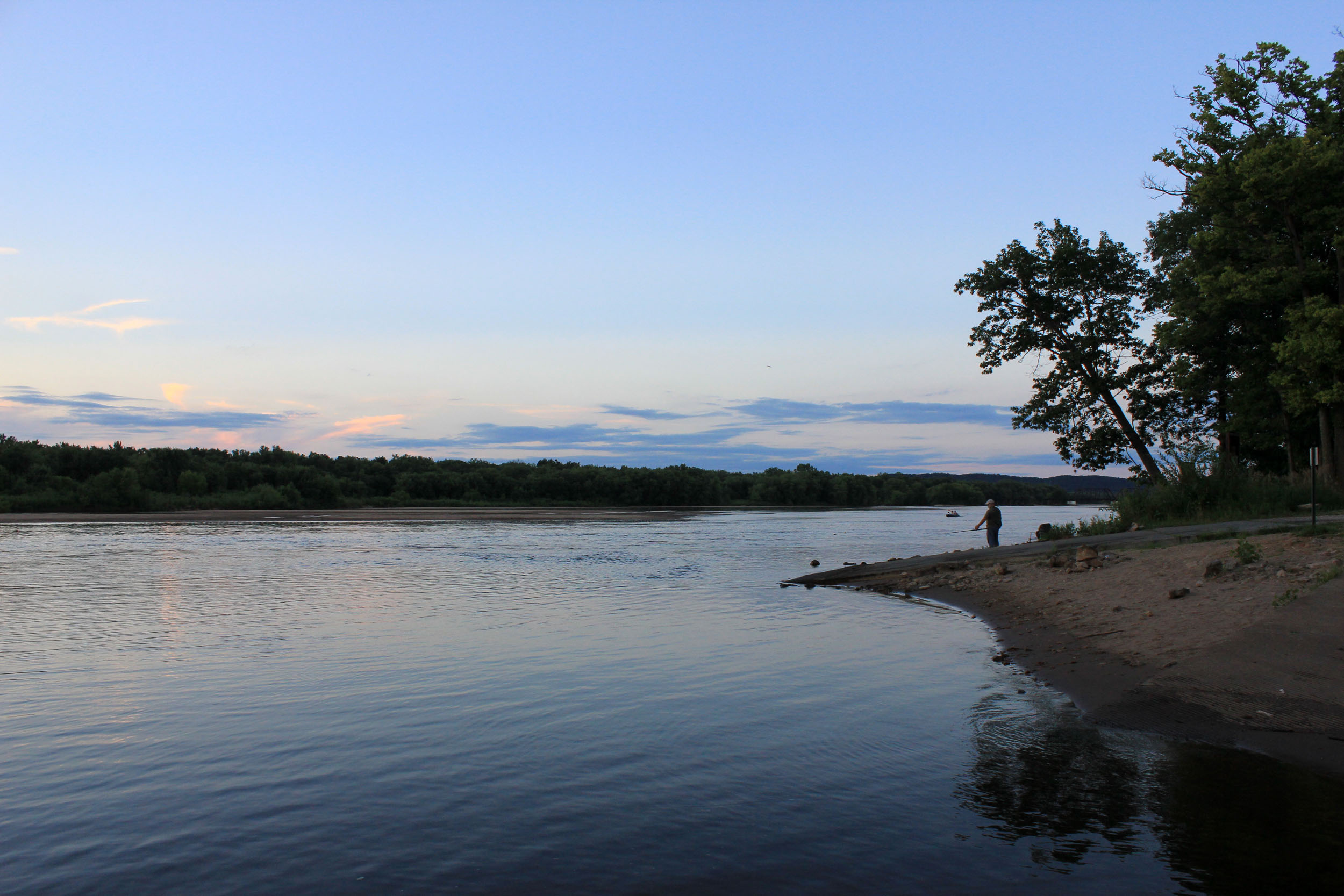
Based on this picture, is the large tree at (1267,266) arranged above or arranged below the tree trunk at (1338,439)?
above

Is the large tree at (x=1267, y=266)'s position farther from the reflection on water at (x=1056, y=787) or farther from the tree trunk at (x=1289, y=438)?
the reflection on water at (x=1056, y=787)

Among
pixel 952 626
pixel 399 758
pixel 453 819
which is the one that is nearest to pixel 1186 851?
pixel 453 819

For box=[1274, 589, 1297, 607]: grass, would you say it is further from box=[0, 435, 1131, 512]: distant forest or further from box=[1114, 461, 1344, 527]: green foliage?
box=[0, 435, 1131, 512]: distant forest

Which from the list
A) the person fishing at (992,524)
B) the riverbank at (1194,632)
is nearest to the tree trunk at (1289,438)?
the person fishing at (992,524)

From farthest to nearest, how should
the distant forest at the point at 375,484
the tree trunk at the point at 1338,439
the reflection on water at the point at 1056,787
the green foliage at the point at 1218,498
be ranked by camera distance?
the distant forest at the point at 375,484 < the tree trunk at the point at 1338,439 < the green foliage at the point at 1218,498 < the reflection on water at the point at 1056,787

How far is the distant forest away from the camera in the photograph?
3499 inches

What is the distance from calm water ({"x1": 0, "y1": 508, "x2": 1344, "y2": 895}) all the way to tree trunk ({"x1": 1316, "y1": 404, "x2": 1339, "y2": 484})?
779 inches

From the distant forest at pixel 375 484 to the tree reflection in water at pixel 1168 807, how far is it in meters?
58.9

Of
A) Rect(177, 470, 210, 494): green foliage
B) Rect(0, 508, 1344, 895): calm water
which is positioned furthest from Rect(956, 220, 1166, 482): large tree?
Rect(177, 470, 210, 494): green foliage

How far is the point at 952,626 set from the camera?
1550 cm

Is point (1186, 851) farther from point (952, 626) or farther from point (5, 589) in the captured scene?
point (5, 589)

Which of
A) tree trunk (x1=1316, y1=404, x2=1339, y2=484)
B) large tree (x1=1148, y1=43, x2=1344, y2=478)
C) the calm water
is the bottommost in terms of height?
the calm water

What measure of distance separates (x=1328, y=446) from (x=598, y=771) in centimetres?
2988

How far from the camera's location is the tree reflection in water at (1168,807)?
17.5 ft
